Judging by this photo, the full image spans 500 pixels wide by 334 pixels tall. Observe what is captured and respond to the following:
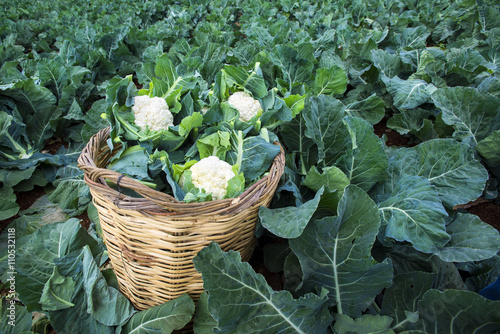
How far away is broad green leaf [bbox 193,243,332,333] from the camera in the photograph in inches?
51.3

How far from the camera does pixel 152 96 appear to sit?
6.86 feet

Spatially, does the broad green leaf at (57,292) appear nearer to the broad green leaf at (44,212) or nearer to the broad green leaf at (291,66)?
the broad green leaf at (44,212)

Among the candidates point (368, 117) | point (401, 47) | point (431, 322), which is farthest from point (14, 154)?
point (401, 47)

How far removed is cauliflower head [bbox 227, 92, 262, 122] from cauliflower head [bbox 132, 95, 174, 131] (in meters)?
0.41

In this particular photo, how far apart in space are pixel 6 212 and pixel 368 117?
2788 millimetres

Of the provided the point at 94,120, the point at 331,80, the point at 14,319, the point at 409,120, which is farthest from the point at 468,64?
the point at 14,319

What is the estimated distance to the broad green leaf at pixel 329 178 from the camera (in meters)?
1.57

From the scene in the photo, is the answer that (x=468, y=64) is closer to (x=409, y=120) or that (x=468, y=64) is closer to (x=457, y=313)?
(x=409, y=120)

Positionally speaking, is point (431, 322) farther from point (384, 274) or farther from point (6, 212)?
point (6, 212)

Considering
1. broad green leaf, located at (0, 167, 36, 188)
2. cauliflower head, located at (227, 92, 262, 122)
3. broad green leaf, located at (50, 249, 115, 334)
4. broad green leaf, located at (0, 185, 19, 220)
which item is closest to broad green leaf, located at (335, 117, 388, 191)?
cauliflower head, located at (227, 92, 262, 122)

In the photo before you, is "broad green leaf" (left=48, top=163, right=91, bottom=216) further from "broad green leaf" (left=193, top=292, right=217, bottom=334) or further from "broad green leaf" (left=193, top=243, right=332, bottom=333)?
"broad green leaf" (left=193, top=243, right=332, bottom=333)

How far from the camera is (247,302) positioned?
1.36 m

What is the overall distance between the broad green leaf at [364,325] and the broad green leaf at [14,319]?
1.46 m

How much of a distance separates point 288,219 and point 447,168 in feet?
3.50
